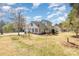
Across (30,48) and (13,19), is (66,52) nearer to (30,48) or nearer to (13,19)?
(30,48)

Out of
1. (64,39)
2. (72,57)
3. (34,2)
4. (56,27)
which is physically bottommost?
(72,57)

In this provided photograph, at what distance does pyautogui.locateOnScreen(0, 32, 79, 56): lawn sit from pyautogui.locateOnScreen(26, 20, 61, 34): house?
0.18 ft

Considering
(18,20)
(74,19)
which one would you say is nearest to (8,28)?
(18,20)

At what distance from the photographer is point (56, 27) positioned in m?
2.09

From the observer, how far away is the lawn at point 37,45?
2057 mm

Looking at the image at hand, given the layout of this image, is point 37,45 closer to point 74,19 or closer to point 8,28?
point 8,28

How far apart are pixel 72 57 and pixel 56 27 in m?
0.37

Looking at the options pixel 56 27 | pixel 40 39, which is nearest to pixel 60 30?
pixel 56 27

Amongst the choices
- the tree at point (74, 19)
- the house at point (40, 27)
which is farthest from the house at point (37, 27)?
the tree at point (74, 19)

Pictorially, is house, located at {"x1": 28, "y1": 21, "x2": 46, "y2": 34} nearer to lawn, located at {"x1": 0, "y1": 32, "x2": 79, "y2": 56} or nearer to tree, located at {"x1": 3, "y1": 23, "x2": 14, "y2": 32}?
lawn, located at {"x1": 0, "y1": 32, "x2": 79, "y2": 56}

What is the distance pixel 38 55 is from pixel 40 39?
0.17 m

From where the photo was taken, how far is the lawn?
206 centimetres

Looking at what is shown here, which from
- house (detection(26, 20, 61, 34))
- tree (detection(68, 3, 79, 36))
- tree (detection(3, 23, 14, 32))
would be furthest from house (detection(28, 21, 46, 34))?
tree (detection(68, 3, 79, 36))

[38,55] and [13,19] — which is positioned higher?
[13,19]
